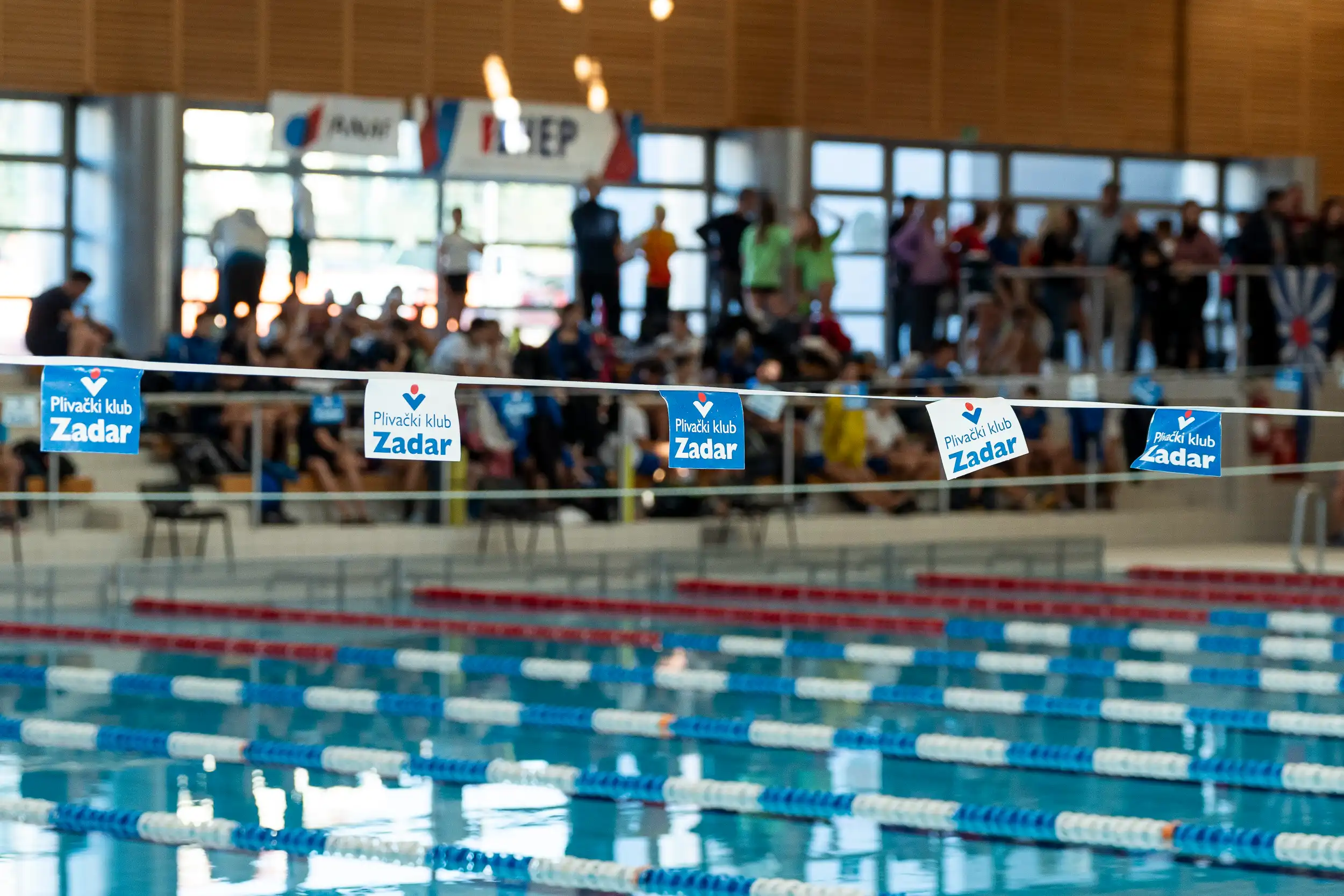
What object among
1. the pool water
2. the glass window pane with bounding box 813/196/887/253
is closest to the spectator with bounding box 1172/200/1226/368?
the glass window pane with bounding box 813/196/887/253

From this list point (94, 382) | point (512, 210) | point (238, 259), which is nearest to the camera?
point (94, 382)

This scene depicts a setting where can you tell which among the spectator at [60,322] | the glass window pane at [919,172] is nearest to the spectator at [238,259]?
the spectator at [60,322]

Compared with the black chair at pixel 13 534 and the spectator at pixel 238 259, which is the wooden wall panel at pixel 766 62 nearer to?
the spectator at pixel 238 259

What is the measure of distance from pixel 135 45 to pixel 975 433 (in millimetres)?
12622

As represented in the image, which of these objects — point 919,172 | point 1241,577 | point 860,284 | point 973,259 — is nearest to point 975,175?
point 919,172

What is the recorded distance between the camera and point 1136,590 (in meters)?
13.9

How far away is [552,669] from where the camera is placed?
9914 mm

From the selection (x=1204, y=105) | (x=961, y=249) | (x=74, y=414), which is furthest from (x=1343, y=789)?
(x=1204, y=105)

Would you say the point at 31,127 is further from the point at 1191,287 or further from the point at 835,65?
the point at 1191,287

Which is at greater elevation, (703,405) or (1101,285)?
(1101,285)

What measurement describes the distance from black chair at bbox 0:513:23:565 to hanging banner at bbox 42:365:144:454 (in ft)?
23.0

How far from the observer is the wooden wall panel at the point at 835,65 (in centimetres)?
2072

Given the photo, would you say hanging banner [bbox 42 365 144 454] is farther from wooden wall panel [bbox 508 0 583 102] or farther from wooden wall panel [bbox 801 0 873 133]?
wooden wall panel [bbox 801 0 873 133]

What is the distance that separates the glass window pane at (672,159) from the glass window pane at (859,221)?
123cm
